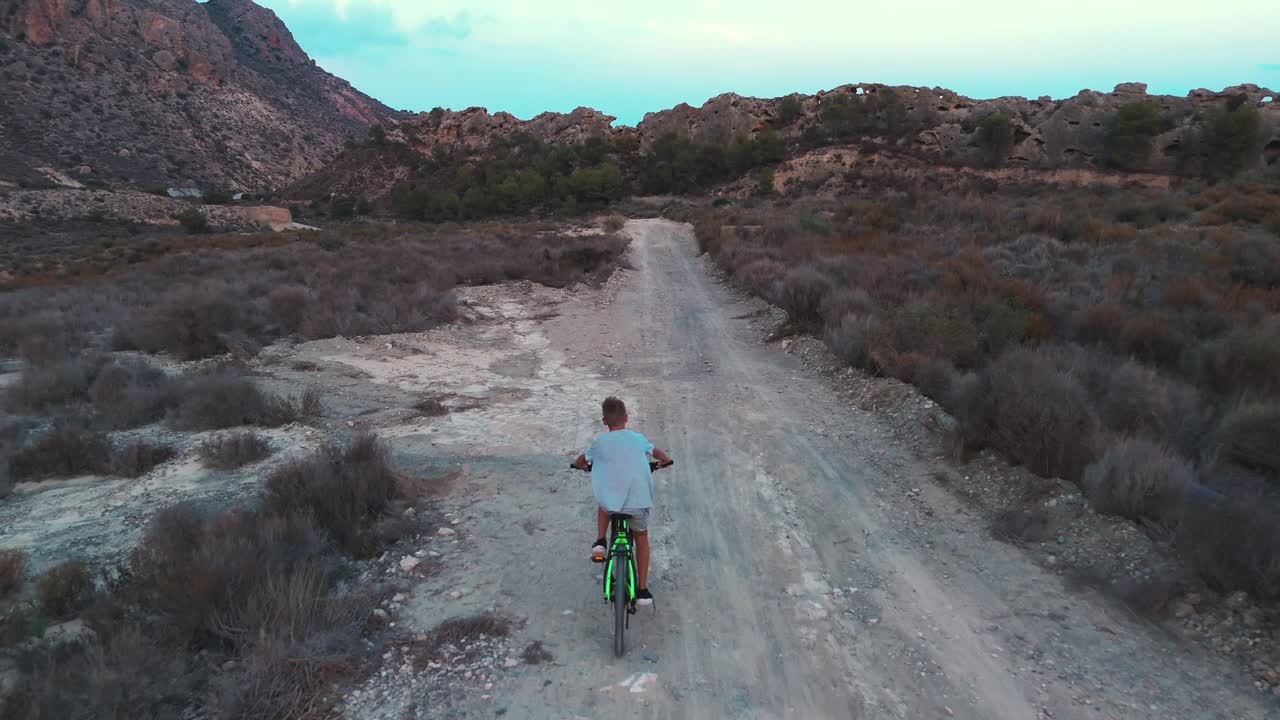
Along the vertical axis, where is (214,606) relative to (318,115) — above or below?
below

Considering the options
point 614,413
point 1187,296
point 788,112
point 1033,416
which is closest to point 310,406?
point 614,413

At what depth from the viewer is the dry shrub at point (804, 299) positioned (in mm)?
12508

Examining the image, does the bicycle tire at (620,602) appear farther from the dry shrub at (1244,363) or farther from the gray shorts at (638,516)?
the dry shrub at (1244,363)

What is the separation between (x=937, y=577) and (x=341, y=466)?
16.7 feet

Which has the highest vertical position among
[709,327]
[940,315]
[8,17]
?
[8,17]

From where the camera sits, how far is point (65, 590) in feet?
13.4

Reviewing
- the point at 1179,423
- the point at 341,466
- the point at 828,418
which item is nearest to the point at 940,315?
the point at 828,418

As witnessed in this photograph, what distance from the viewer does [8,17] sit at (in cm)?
8088

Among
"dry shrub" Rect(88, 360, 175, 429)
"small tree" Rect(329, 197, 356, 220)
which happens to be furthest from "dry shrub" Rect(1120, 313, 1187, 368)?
"small tree" Rect(329, 197, 356, 220)

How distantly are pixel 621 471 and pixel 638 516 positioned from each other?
0.31 meters

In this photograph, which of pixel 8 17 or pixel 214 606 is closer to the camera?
pixel 214 606

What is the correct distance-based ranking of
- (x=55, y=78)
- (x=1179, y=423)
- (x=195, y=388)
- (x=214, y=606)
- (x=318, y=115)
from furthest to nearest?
1. (x=318, y=115)
2. (x=55, y=78)
3. (x=195, y=388)
4. (x=1179, y=423)
5. (x=214, y=606)

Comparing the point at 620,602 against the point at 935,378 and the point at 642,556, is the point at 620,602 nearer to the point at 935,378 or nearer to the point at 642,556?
the point at 642,556

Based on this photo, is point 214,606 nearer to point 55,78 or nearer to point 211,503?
point 211,503
